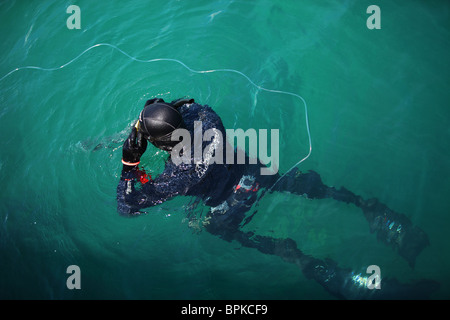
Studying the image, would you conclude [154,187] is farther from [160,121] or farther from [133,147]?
[160,121]

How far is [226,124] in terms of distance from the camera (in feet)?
14.2

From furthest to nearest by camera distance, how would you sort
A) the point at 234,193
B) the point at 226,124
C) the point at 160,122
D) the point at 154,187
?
the point at 226,124, the point at 234,193, the point at 154,187, the point at 160,122

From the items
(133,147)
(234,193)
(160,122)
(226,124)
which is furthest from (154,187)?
(226,124)

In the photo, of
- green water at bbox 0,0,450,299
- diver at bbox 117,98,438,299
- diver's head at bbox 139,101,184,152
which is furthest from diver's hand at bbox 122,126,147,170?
green water at bbox 0,0,450,299

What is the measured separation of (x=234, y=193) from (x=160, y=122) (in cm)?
134

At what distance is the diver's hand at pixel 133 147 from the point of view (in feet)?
9.53

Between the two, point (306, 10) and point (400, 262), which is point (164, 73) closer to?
point (306, 10)

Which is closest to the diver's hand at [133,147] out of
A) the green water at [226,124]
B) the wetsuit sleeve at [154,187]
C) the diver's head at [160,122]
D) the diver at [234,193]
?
the diver at [234,193]

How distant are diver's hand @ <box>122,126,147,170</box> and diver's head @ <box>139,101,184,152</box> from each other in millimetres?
235

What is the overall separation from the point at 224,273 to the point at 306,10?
4.66m

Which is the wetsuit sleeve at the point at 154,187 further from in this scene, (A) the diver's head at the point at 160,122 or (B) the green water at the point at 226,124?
(B) the green water at the point at 226,124

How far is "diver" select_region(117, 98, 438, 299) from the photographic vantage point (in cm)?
280

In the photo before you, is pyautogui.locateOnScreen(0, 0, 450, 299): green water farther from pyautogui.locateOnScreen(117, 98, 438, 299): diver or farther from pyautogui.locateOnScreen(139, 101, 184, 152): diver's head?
pyautogui.locateOnScreen(139, 101, 184, 152): diver's head

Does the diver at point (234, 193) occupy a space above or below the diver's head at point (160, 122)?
below
